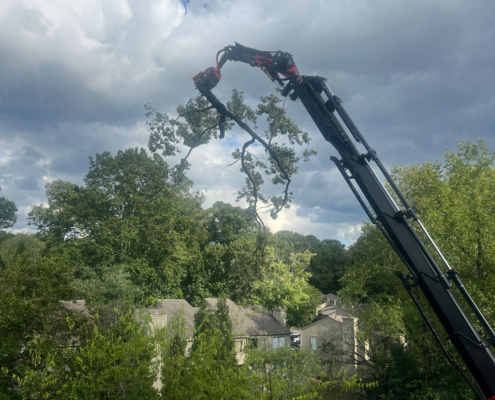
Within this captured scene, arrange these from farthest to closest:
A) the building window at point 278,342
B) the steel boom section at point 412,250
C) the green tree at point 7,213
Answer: the green tree at point 7,213 < the building window at point 278,342 < the steel boom section at point 412,250

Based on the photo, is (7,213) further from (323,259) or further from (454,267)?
(454,267)

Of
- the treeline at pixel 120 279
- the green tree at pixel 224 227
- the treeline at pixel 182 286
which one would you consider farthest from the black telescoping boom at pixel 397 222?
the green tree at pixel 224 227

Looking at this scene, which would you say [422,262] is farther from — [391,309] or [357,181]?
[391,309]

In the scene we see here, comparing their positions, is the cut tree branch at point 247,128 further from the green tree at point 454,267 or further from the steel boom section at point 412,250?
the green tree at point 454,267

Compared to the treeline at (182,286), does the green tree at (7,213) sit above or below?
above

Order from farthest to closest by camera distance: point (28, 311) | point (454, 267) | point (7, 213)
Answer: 1. point (7, 213)
2. point (454, 267)
3. point (28, 311)

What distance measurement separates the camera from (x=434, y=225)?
53.5ft

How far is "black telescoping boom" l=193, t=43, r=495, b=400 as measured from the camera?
4582 mm

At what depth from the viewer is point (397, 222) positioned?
5316mm

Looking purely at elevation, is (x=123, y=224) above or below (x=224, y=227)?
below

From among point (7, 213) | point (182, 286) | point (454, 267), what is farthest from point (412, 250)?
point (7, 213)

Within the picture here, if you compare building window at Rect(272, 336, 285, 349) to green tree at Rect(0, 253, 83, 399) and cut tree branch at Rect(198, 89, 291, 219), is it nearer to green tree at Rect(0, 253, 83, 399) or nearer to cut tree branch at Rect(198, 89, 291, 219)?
green tree at Rect(0, 253, 83, 399)

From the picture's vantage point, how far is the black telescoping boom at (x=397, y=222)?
4.58m

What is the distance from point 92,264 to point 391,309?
24291 mm
